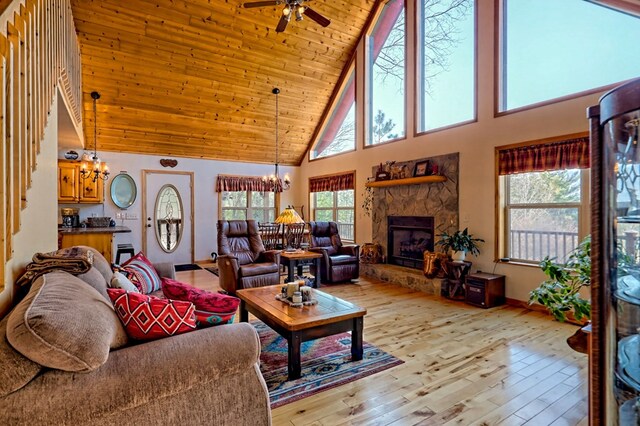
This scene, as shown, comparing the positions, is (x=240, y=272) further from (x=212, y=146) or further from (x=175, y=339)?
(x=212, y=146)

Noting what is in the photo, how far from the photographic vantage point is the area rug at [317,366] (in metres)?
2.31

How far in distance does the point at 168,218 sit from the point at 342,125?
4.40m

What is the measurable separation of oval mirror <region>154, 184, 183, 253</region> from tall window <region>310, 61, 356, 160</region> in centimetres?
355

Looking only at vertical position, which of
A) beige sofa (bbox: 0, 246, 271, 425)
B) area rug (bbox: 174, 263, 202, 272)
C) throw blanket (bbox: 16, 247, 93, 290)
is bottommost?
area rug (bbox: 174, 263, 202, 272)

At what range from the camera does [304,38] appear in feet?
19.7

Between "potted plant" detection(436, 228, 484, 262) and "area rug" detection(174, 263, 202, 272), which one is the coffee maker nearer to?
"area rug" detection(174, 263, 202, 272)

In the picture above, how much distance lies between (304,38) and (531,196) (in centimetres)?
450

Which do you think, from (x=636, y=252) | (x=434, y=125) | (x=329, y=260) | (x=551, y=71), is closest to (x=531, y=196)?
(x=551, y=71)

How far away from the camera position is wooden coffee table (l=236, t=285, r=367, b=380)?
2.45 meters

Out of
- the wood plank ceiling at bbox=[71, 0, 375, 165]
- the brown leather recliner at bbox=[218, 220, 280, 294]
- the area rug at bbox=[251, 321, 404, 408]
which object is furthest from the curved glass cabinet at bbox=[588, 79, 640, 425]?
the wood plank ceiling at bbox=[71, 0, 375, 165]

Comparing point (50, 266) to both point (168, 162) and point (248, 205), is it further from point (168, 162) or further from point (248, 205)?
point (248, 205)

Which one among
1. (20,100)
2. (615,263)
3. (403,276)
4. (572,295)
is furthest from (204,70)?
(615,263)

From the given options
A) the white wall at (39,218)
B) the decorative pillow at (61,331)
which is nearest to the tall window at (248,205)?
the white wall at (39,218)

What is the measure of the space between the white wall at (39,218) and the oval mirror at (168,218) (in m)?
4.50
